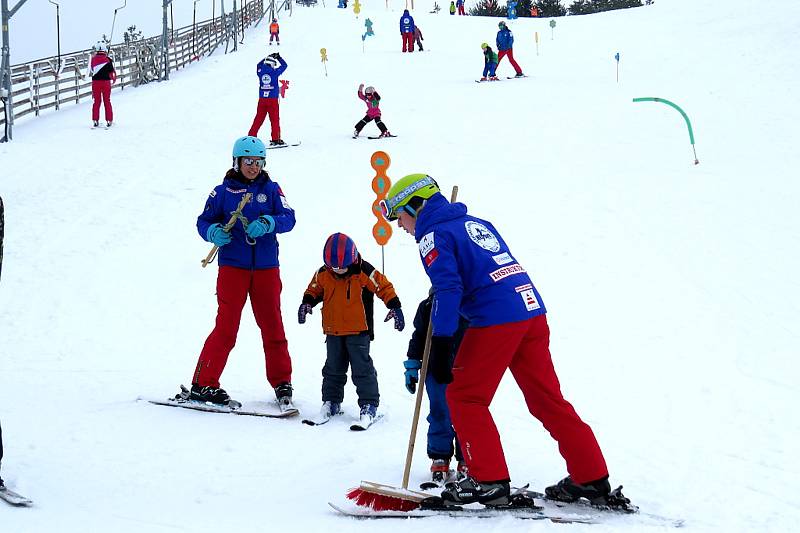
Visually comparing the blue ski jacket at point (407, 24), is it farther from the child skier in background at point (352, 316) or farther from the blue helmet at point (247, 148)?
the child skier in background at point (352, 316)

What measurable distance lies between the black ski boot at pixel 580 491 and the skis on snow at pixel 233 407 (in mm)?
2501

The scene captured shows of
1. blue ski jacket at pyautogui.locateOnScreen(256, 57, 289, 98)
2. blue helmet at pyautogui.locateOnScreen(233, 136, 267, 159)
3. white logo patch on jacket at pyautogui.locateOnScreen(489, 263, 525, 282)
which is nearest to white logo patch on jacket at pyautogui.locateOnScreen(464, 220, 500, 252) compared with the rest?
white logo patch on jacket at pyautogui.locateOnScreen(489, 263, 525, 282)

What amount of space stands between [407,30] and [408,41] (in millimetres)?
704

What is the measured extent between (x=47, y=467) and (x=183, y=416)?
4.43 feet

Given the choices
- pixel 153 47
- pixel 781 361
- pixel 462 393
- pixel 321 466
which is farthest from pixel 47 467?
pixel 153 47

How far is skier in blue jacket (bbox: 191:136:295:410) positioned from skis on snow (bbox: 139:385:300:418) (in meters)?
0.05

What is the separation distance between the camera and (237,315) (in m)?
6.84

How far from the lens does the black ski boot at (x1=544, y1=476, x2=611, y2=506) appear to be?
15.3 feet

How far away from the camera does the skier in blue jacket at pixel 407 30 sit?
3385 cm

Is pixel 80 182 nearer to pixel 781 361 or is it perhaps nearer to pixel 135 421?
pixel 135 421

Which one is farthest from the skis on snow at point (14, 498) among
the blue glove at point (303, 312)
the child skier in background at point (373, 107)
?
the child skier in background at point (373, 107)

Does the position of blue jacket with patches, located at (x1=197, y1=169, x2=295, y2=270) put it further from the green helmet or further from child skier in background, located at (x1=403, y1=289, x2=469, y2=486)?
the green helmet

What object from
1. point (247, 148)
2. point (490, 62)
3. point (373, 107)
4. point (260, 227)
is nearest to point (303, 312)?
point (260, 227)

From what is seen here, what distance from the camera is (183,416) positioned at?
21.8ft
